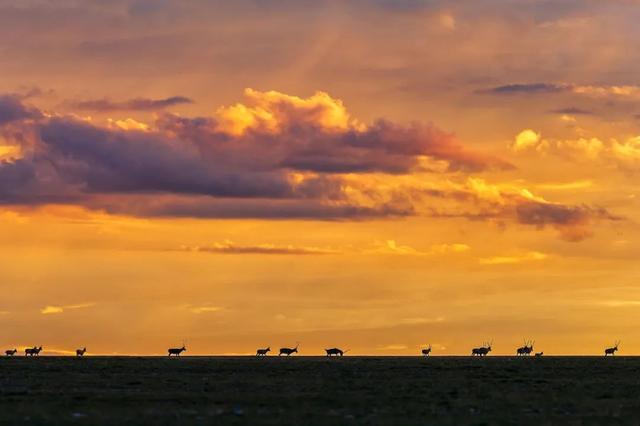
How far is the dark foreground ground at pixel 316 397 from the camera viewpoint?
45906 millimetres

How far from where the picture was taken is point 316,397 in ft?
185

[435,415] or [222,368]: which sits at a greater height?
[222,368]

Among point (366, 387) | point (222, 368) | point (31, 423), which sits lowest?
point (31, 423)

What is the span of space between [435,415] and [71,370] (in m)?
45.2

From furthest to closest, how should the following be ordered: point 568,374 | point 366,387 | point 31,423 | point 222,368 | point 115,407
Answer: point 222,368 → point 568,374 → point 366,387 → point 115,407 → point 31,423

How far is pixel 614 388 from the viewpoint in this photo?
66.4m

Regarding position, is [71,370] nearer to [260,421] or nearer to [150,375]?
[150,375]

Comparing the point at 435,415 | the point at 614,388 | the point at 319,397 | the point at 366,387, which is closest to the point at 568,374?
the point at 614,388

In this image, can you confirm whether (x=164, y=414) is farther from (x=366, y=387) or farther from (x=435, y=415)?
(x=366, y=387)

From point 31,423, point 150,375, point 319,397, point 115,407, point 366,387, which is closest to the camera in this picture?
point 31,423

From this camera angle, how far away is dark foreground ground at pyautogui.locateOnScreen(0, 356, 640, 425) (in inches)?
1807

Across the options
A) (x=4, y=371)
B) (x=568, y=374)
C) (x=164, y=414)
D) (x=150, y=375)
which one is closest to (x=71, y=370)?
(x=4, y=371)

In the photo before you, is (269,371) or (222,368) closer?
(269,371)

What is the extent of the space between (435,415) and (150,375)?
34521 mm
